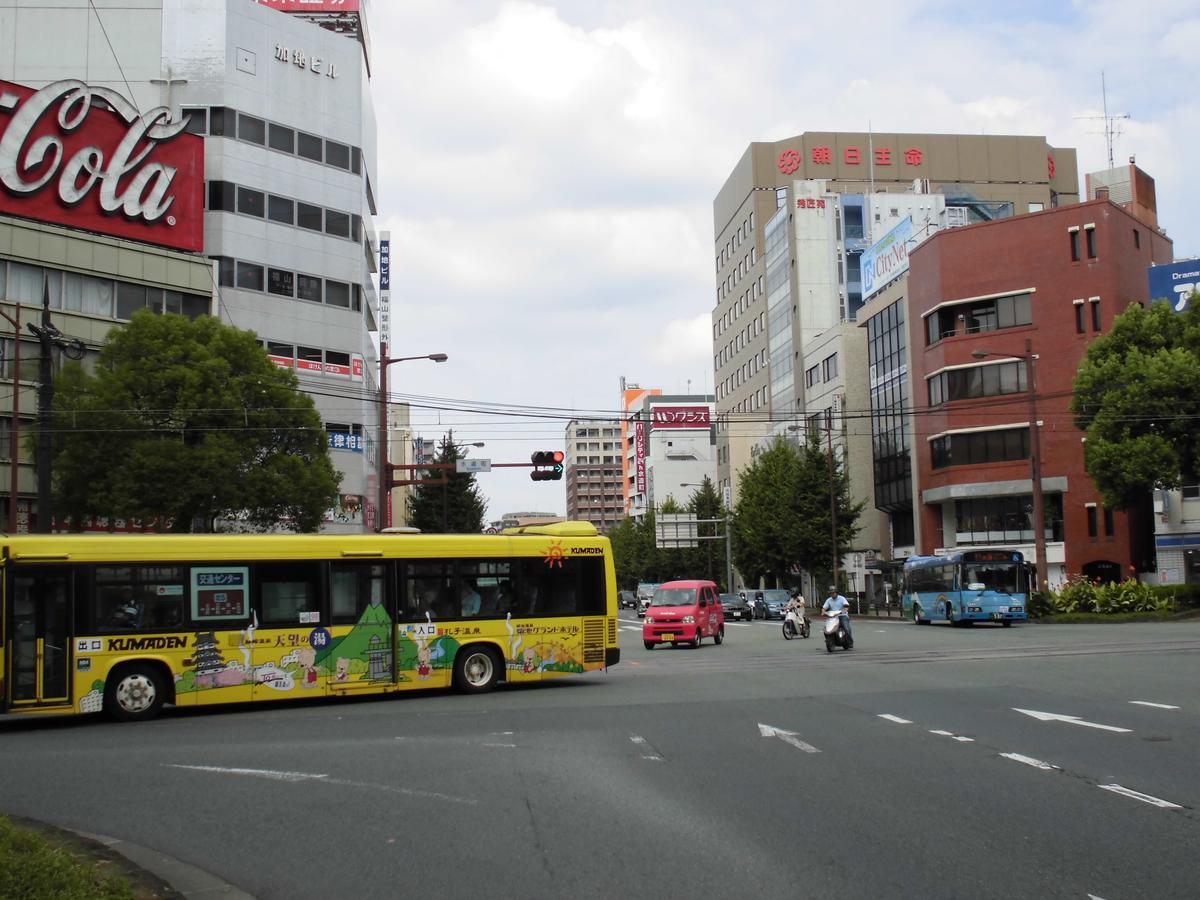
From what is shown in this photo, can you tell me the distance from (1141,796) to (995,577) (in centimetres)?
3463

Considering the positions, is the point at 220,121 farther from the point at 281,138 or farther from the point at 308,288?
the point at 308,288

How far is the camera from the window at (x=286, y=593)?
59.8 feet

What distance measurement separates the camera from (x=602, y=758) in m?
11.8

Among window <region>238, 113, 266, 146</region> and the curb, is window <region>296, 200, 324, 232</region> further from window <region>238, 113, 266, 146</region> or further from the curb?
the curb

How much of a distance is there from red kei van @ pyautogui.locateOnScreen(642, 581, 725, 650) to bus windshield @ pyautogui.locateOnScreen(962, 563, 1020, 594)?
36.2 feet


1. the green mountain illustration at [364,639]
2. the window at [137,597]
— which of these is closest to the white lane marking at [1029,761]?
the green mountain illustration at [364,639]

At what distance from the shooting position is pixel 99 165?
43.8 metres

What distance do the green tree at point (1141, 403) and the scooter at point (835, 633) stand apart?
21140 mm

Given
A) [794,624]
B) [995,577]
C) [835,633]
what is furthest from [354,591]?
[995,577]

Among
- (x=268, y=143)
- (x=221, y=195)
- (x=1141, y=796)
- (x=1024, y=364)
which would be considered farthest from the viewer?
(x=1024, y=364)

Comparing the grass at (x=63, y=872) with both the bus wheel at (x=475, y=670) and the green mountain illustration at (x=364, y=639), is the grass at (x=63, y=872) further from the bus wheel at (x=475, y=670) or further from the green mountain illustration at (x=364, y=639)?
the bus wheel at (x=475, y=670)

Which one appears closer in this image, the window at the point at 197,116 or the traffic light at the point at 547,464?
the traffic light at the point at 547,464

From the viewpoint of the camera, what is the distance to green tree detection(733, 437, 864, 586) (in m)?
68.1

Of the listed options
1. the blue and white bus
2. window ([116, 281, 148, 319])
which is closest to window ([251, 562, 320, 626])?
window ([116, 281, 148, 319])
